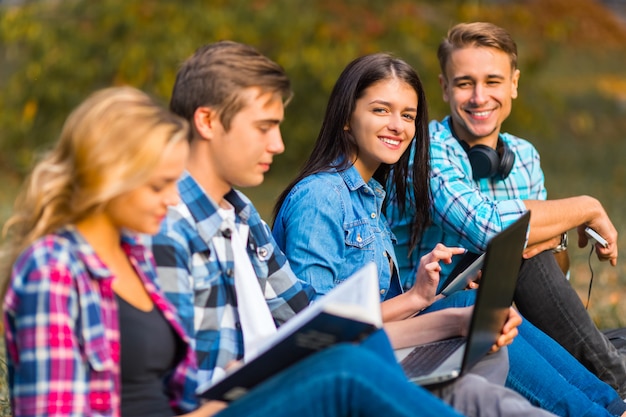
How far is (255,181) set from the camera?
2635mm

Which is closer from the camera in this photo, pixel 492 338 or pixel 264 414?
pixel 264 414

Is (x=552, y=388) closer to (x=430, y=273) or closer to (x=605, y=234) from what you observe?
(x=430, y=273)

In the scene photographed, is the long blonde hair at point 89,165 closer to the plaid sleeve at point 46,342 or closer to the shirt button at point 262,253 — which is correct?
the plaid sleeve at point 46,342

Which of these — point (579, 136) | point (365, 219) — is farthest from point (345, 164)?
point (579, 136)

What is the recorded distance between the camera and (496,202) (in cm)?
362

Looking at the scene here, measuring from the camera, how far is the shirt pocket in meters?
3.26

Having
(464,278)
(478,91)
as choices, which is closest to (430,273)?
(464,278)

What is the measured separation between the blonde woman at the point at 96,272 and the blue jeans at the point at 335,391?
26 centimetres

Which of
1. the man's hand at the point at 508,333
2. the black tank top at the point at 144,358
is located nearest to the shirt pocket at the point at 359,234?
the man's hand at the point at 508,333

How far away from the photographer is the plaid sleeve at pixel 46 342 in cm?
200

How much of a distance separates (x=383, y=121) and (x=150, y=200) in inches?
53.9

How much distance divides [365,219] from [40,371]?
1542mm

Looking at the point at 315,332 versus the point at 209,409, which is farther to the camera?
the point at 209,409

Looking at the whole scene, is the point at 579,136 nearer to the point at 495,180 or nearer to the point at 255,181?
the point at 495,180
